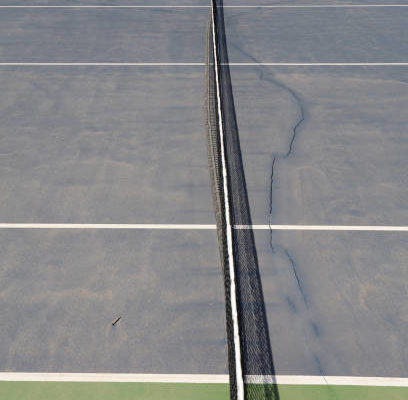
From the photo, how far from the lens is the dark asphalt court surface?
14.4 feet

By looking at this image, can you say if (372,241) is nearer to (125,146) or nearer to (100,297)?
(100,297)

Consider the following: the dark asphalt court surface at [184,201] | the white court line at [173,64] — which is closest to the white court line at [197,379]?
the dark asphalt court surface at [184,201]

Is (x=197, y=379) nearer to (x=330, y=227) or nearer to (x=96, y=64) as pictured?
(x=330, y=227)

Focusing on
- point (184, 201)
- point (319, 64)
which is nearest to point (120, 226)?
point (184, 201)

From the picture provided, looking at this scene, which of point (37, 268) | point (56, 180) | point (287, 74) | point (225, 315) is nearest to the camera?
point (225, 315)

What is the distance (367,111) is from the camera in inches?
320

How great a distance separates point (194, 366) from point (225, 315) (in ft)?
2.05

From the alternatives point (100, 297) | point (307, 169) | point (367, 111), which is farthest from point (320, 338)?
point (367, 111)

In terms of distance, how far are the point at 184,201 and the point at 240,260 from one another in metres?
1.26

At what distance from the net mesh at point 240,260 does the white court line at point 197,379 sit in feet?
0.42

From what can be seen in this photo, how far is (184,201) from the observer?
608 cm

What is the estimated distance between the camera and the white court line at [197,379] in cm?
402

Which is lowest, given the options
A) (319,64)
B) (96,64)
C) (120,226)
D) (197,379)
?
(197,379)

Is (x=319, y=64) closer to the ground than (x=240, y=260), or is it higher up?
higher up
